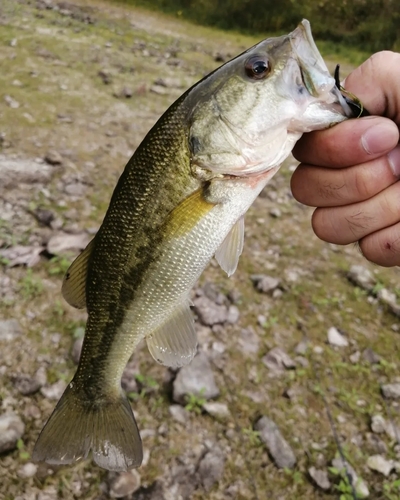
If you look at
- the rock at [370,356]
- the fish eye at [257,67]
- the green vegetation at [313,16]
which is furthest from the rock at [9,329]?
the green vegetation at [313,16]

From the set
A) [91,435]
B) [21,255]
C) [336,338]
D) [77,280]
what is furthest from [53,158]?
[91,435]

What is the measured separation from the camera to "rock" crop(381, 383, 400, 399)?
10.1 feet

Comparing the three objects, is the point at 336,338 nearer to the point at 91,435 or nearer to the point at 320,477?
the point at 320,477

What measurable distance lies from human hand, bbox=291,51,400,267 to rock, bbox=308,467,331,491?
1.37m

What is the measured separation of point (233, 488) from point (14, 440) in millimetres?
1164

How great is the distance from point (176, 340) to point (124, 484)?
0.96 metres

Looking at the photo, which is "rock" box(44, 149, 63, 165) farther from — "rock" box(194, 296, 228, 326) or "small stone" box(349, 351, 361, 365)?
"small stone" box(349, 351, 361, 365)

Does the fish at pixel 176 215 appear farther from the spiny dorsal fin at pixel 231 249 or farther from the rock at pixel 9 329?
the rock at pixel 9 329

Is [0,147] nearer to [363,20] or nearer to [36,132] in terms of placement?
[36,132]

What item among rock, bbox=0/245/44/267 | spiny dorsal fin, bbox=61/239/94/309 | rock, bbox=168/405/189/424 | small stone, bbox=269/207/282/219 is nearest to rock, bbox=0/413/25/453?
rock, bbox=168/405/189/424

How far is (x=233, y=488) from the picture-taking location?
244cm

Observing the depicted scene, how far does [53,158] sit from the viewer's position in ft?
14.6

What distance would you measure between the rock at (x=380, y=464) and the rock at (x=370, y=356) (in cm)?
75

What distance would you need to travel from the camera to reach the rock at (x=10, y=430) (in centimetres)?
229
